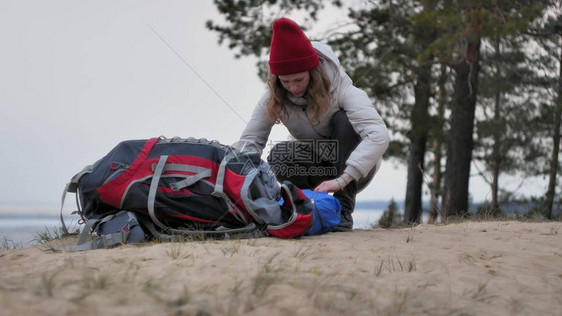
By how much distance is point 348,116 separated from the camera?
162 inches

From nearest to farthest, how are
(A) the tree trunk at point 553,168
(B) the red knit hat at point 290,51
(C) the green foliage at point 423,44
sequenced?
(B) the red knit hat at point 290,51 < (C) the green foliage at point 423,44 < (A) the tree trunk at point 553,168

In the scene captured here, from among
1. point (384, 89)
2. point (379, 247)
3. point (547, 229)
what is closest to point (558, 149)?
point (384, 89)

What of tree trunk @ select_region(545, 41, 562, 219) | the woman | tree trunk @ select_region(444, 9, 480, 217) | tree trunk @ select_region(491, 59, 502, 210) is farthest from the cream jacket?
tree trunk @ select_region(491, 59, 502, 210)

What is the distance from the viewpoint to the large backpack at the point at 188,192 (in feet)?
11.5

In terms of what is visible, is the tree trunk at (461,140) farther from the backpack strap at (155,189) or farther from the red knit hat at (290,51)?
the backpack strap at (155,189)

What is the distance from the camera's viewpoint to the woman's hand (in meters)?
3.81

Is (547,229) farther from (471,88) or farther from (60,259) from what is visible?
(471,88)

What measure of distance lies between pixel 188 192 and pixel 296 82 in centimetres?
109

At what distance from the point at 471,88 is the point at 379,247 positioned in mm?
6844

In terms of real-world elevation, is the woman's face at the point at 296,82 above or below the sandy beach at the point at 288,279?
above

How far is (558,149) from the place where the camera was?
1359 centimetres

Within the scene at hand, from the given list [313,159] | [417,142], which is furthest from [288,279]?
[417,142]

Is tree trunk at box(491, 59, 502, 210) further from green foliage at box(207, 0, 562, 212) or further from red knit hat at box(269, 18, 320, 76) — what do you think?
red knit hat at box(269, 18, 320, 76)

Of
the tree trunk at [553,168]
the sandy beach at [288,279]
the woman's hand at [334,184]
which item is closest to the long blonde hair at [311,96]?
the woman's hand at [334,184]
